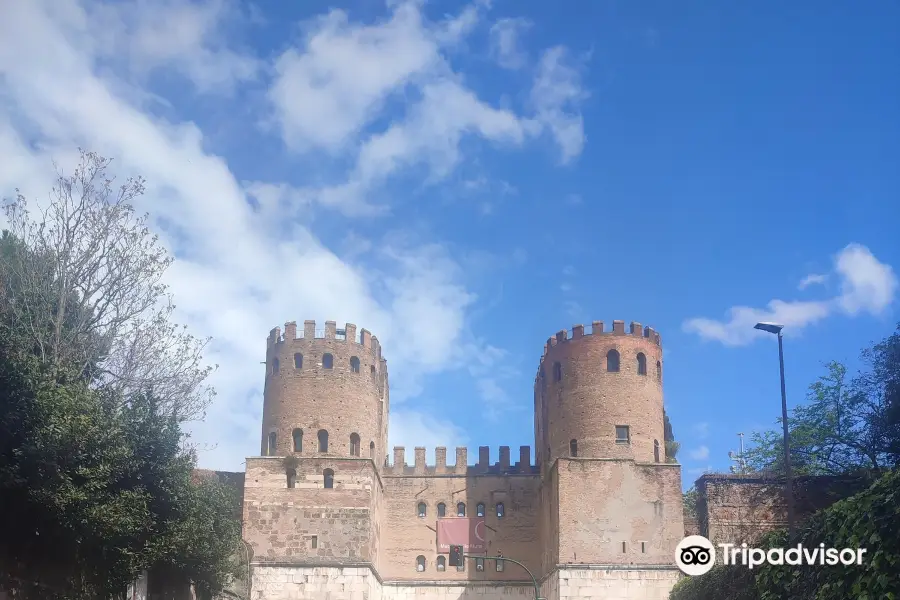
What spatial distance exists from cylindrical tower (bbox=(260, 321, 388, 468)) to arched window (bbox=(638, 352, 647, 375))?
10995 mm

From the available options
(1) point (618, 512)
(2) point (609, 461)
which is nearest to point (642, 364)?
(2) point (609, 461)

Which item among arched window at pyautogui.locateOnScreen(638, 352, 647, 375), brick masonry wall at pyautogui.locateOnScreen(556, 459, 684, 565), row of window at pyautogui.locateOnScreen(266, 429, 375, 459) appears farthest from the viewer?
row of window at pyautogui.locateOnScreen(266, 429, 375, 459)

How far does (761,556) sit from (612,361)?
17612 mm

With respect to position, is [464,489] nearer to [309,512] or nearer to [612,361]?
[309,512]

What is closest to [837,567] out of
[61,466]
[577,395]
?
[61,466]

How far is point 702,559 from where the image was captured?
2909 cm

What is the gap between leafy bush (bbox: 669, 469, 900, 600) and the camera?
49.9ft

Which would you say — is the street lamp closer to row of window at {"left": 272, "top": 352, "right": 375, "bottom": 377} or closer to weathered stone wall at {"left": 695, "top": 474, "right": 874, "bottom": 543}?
weathered stone wall at {"left": 695, "top": 474, "right": 874, "bottom": 543}

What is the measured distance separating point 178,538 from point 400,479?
729 inches

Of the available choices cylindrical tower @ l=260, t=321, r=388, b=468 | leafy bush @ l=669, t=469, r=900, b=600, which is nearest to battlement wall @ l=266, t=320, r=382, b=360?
cylindrical tower @ l=260, t=321, r=388, b=468

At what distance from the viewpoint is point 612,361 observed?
127 feet

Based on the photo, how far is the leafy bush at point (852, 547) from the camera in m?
15.2

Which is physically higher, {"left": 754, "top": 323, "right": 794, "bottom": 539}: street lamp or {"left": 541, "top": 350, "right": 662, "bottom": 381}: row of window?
{"left": 541, "top": 350, "right": 662, "bottom": 381}: row of window

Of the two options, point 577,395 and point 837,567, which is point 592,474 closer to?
point 577,395
